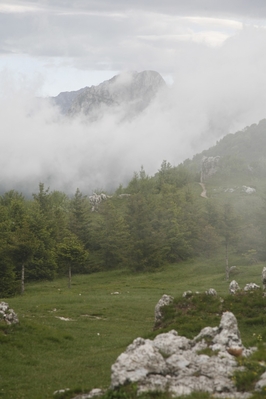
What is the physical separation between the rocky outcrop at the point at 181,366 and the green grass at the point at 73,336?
3.39 meters

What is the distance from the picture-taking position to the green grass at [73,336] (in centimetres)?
2420

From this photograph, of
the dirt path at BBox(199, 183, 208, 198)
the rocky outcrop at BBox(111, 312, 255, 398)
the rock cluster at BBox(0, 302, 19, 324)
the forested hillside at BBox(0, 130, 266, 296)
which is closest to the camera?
the rocky outcrop at BBox(111, 312, 255, 398)

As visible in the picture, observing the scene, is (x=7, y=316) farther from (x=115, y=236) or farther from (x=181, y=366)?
(x=115, y=236)

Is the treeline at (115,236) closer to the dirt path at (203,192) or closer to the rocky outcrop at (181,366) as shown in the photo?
the dirt path at (203,192)

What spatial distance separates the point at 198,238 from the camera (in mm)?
102625

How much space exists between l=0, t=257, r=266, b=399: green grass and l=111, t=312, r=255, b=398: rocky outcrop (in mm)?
3394

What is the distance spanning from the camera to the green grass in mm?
24203

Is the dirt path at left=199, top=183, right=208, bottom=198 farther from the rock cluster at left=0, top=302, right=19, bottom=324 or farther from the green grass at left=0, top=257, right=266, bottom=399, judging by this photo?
the rock cluster at left=0, top=302, right=19, bottom=324

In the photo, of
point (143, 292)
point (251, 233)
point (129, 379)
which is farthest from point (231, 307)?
point (251, 233)

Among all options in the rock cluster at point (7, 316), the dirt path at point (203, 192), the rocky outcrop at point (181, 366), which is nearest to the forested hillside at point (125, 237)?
the rock cluster at point (7, 316)

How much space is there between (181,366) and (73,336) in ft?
61.6

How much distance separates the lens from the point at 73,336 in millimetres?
35625

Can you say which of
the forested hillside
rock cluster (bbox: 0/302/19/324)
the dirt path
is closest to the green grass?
rock cluster (bbox: 0/302/19/324)

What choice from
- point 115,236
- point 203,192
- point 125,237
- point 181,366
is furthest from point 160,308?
point 203,192
